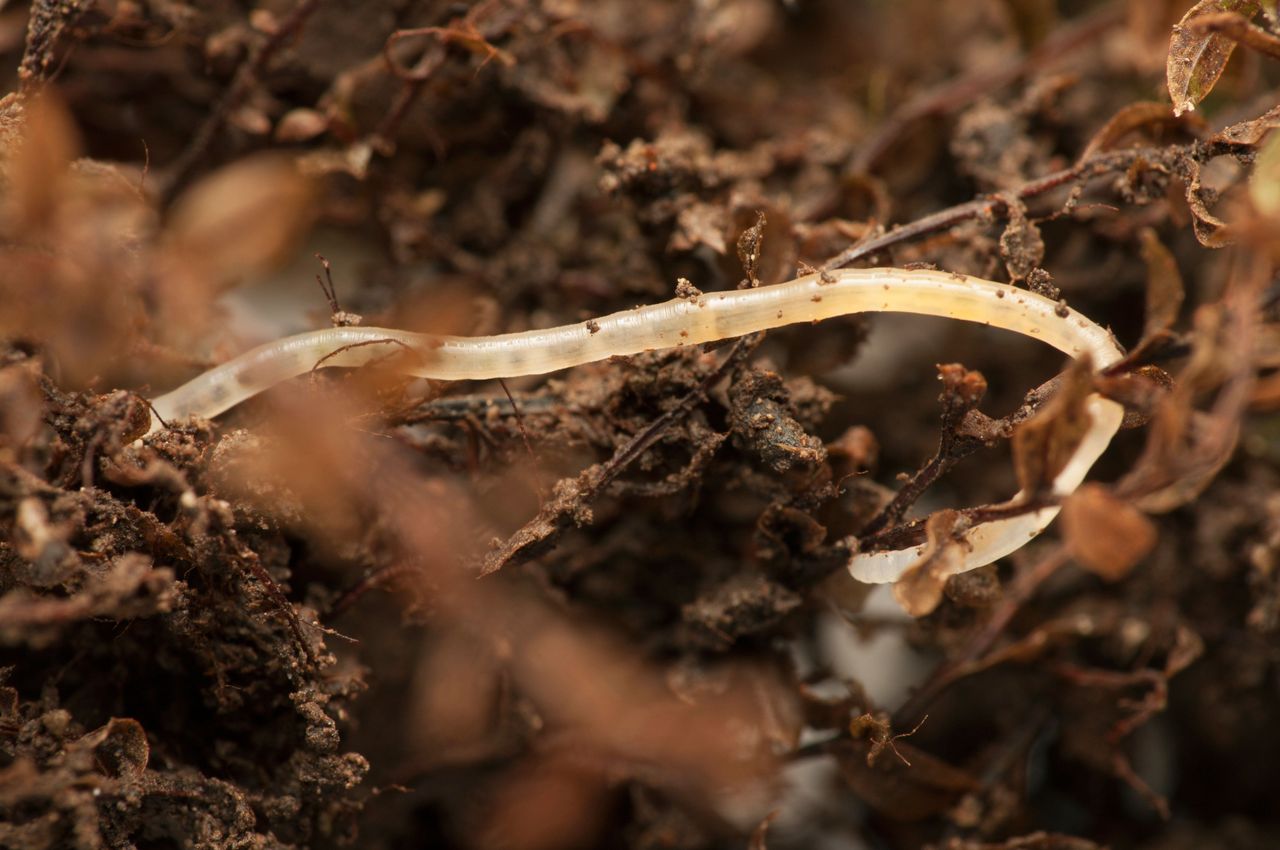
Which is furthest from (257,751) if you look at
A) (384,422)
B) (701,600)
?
(701,600)

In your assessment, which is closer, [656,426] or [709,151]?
[656,426]

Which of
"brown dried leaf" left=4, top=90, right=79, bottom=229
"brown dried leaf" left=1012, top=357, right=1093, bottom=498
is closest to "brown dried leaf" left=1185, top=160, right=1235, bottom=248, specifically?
"brown dried leaf" left=1012, top=357, right=1093, bottom=498

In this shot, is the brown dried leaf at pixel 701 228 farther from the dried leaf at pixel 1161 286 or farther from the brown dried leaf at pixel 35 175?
the brown dried leaf at pixel 35 175

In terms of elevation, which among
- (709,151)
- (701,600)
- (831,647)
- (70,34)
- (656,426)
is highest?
(70,34)

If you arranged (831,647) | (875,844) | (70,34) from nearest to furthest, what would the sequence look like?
(70,34), (875,844), (831,647)

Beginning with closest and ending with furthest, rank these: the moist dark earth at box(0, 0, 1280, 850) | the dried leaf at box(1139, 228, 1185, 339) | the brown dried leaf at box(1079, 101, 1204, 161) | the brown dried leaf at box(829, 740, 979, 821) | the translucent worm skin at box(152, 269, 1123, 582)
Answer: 1. the dried leaf at box(1139, 228, 1185, 339)
2. the moist dark earth at box(0, 0, 1280, 850)
3. the translucent worm skin at box(152, 269, 1123, 582)
4. the brown dried leaf at box(1079, 101, 1204, 161)
5. the brown dried leaf at box(829, 740, 979, 821)

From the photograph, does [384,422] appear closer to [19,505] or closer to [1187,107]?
[19,505]

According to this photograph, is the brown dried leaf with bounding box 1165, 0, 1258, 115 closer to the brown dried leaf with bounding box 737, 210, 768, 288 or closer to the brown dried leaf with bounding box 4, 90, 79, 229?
the brown dried leaf with bounding box 737, 210, 768, 288

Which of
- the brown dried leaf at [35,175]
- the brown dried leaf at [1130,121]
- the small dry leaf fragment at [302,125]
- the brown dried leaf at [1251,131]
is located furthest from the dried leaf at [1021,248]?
the brown dried leaf at [35,175]
